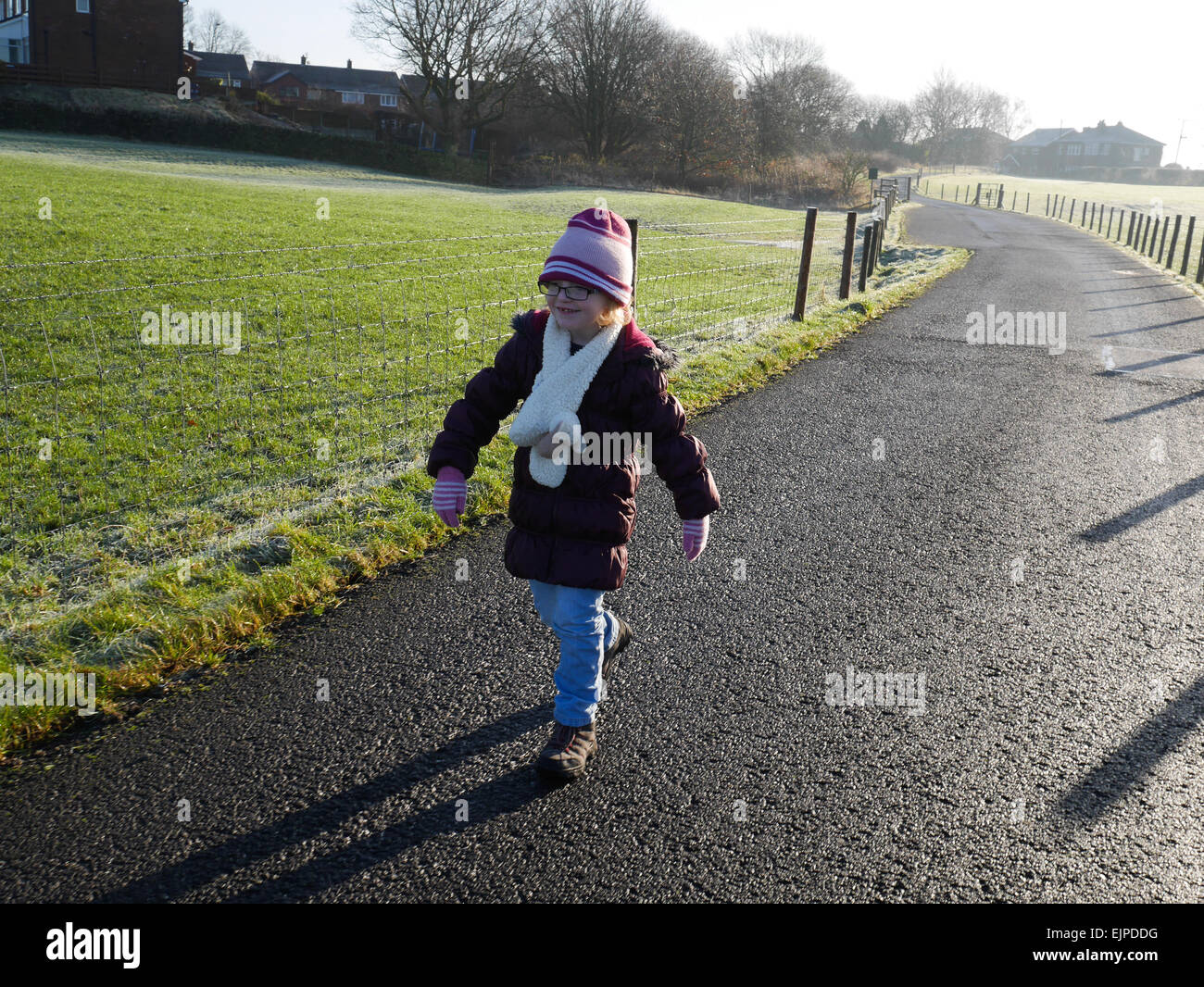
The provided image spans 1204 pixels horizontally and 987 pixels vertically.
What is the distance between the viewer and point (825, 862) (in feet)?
8.80

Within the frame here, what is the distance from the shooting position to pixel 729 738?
330 cm

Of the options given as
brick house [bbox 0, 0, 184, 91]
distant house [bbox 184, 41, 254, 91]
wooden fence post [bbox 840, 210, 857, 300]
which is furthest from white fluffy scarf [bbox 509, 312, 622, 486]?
distant house [bbox 184, 41, 254, 91]

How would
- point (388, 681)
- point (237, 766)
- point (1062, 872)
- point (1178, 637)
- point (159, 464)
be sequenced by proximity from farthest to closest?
point (159, 464)
point (1178, 637)
point (388, 681)
point (237, 766)
point (1062, 872)

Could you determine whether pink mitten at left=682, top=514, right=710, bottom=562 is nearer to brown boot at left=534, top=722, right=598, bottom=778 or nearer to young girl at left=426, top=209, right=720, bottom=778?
young girl at left=426, top=209, right=720, bottom=778

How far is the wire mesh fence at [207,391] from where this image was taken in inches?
191

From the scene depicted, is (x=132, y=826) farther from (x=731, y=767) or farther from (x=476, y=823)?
(x=731, y=767)

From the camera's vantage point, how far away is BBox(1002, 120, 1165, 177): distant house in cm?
12675

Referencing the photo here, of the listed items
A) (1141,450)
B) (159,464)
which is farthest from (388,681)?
(1141,450)

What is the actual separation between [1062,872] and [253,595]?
3.25 metres

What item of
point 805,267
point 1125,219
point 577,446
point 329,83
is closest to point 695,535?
point 577,446

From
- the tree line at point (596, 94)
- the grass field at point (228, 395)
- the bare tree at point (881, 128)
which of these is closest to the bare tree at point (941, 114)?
the bare tree at point (881, 128)

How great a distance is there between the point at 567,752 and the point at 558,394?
3.87 feet

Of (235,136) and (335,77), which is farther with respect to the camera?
(335,77)

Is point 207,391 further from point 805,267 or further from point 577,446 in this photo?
point 805,267
